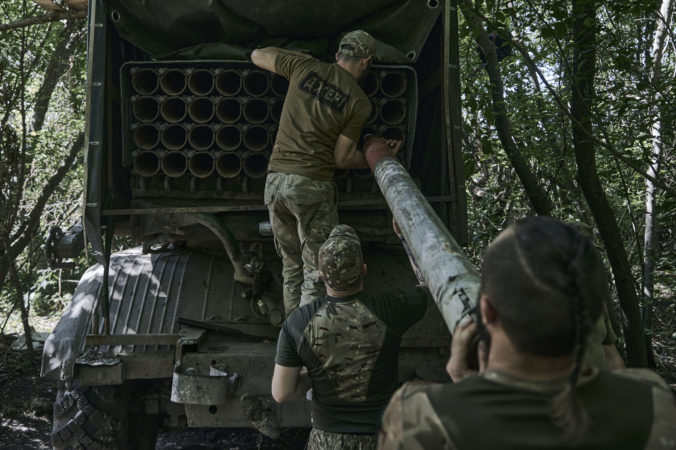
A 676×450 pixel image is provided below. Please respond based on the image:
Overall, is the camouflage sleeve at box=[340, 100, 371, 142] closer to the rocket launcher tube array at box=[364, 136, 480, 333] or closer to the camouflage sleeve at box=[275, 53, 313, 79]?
the camouflage sleeve at box=[275, 53, 313, 79]

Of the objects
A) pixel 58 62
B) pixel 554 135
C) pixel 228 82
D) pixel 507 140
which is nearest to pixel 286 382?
pixel 228 82

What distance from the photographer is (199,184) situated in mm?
4871

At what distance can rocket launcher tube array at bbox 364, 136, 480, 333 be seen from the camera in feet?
6.26

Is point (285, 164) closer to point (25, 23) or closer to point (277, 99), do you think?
point (277, 99)

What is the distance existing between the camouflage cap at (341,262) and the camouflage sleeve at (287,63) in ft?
5.51

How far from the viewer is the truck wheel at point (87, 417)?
4383mm

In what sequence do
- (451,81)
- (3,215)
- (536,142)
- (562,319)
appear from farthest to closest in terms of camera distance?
1. (536,142)
2. (3,215)
3. (451,81)
4. (562,319)

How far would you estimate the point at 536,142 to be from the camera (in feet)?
27.7

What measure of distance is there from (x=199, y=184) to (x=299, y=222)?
3.30ft

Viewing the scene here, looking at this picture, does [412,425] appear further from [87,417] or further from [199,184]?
[199,184]

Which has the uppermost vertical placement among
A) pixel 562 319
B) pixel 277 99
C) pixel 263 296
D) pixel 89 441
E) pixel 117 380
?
pixel 277 99

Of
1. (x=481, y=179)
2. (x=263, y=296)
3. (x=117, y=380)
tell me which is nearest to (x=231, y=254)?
(x=263, y=296)

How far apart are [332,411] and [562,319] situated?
76.6 inches

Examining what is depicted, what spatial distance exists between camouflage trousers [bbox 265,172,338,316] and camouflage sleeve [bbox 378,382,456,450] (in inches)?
104
